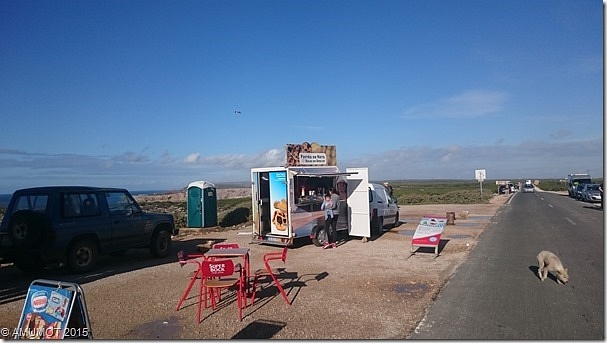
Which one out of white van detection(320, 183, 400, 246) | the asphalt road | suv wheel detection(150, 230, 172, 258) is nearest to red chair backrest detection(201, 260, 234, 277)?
the asphalt road

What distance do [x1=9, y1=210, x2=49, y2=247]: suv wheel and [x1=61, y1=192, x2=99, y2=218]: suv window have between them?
536 mm

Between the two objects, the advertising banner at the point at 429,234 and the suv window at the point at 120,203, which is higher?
the suv window at the point at 120,203

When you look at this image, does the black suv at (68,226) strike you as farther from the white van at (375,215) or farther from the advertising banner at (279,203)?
the white van at (375,215)

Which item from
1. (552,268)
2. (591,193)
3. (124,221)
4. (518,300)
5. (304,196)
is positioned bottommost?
(518,300)

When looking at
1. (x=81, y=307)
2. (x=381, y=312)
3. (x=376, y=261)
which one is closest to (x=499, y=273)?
(x=376, y=261)

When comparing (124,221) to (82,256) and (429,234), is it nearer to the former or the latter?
(82,256)

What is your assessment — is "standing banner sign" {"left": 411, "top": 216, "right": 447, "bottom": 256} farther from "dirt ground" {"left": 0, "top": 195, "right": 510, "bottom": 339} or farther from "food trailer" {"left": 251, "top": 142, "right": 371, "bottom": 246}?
"food trailer" {"left": 251, "top": 142, "right": 371, "bottom": 246}

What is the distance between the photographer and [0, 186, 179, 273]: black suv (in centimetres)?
908

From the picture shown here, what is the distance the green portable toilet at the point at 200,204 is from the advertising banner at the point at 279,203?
6825 mm

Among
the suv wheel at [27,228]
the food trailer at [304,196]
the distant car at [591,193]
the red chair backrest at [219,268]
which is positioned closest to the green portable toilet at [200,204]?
the food trailer at [304,196]

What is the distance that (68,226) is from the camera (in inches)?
374

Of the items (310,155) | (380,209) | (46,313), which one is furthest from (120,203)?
(380,209)

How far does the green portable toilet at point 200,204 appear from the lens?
761 inches

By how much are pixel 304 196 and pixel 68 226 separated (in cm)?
647
